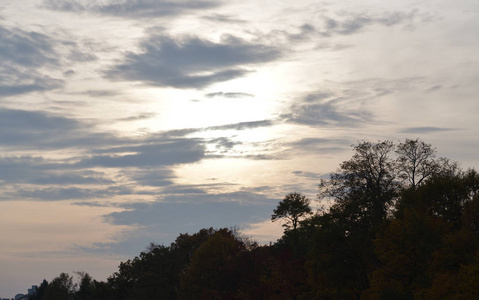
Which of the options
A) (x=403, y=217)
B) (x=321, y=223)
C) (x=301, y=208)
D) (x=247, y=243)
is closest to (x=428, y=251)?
(x=403, y=217)

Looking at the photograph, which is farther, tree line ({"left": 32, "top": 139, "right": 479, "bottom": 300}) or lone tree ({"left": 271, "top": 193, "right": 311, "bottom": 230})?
lone tree ({"left": 271, "top": 193, "right": 311, "bottom": 230})

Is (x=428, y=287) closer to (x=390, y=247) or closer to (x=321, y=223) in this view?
(x=390, y=247)

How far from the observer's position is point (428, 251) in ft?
234

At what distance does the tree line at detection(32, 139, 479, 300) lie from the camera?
67.8m

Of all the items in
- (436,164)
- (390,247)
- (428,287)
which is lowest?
(428,287)

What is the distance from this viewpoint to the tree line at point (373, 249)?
67750mm

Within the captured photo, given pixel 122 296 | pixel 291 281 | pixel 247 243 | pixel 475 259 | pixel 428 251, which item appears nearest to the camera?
pixel 475 259

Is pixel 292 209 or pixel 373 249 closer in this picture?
pixel 373 249

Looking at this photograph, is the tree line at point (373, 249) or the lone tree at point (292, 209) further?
the lone tree at point (292, 209)

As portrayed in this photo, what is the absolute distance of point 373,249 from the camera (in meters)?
81.9

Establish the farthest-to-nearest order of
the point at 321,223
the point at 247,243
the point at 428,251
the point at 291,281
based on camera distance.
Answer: the point at 247,243 < the point at 291,281 < the point at 321,223 < the point at 428,251

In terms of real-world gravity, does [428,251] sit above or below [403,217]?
below

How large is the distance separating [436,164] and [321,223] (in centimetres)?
1966

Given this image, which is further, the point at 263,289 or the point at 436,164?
the point at 263,289
